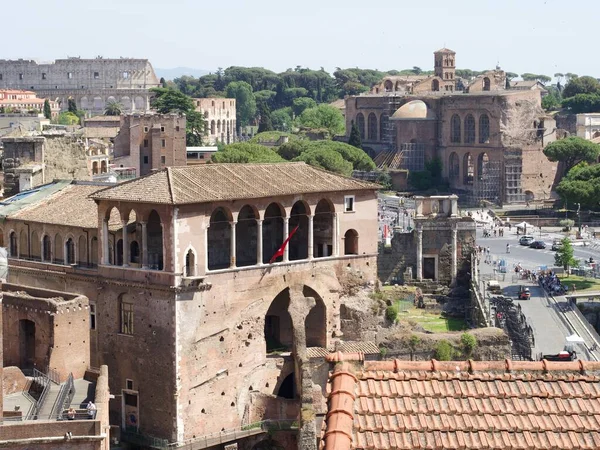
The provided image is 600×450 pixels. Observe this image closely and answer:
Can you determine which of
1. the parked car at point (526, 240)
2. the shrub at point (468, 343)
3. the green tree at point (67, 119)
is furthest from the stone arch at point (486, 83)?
the shrub at point (468, 343)

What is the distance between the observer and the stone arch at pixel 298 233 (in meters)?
44.3

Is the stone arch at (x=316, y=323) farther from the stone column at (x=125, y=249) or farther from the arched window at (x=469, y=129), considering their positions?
the arched window at (x=469, y=129)

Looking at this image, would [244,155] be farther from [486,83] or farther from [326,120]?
[326,120]

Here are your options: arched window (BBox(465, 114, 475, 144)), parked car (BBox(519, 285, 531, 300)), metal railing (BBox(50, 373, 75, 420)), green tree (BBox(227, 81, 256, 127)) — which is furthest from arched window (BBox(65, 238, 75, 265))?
green tree (BBox(227, 81, 256, 127))

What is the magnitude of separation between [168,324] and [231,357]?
8.73 feet

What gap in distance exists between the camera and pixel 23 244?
44.8 m

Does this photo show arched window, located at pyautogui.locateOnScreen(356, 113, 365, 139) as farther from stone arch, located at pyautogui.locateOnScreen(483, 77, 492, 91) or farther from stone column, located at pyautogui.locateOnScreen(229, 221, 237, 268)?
stone column, located at pyautogui.locateOnScreen(229, 221, 237, 268)

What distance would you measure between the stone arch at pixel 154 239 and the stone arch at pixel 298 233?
5.85m

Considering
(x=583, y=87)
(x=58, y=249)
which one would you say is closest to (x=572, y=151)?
(x=583, y=87)

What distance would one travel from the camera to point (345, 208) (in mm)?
44875

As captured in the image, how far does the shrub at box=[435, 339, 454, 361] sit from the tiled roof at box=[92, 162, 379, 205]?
20.8ft

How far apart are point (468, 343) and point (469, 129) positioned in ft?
200

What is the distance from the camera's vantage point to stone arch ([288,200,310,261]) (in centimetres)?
4431

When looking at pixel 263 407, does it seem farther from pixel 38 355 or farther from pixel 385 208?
pixel 385 208
